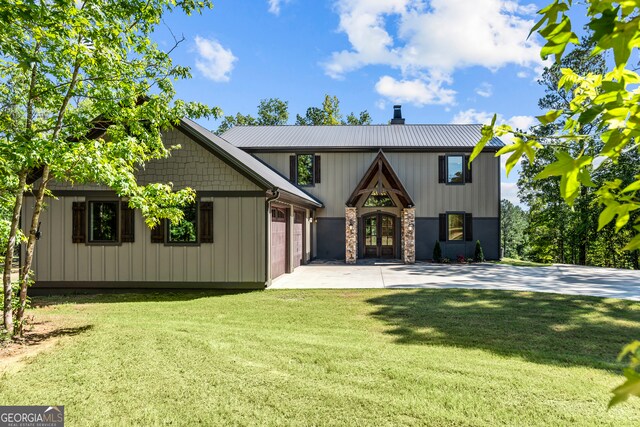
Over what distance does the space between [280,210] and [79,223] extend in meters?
6.30

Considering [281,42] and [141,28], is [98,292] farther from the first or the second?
[281,42]

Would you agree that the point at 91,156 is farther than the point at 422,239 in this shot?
No

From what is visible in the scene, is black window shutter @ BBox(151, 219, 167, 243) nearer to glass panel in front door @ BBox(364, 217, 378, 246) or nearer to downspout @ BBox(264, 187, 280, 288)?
downspout @ BBox(264, 187, 280, 288)

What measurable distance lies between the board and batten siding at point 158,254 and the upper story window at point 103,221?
284 millimetres

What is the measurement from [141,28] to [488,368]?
27.5ft

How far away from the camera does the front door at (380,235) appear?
19.7 metres

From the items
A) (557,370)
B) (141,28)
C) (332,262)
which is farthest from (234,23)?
(557,370)

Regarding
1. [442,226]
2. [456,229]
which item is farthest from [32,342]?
[456,229]

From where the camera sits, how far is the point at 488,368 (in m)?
4.92

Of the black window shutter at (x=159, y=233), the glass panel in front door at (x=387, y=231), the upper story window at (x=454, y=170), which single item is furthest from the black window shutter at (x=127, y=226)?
the upper story window at (x=454, y=170)

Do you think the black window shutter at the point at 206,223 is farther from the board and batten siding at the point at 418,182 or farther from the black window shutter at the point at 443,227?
the black window shutter at the point at 443,227

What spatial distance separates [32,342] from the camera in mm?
6238

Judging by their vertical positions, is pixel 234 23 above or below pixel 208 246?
above

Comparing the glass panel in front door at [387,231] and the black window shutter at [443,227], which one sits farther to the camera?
the glass panel in front door at [387,231]
